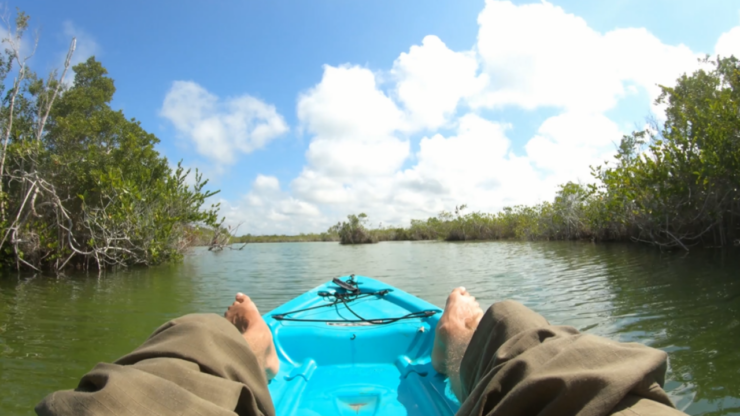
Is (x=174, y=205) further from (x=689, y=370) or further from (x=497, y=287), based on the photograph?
(x=689, y=370)

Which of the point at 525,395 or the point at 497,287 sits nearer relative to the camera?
the point at 525,395

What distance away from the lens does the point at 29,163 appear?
33.3ft

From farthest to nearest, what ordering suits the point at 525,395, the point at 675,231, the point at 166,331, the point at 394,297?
the point at 675,231, the point at 394,297, the point at 166,331, the point at 525,395

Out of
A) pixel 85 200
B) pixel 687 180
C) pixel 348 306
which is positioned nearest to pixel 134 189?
pixel 85 200

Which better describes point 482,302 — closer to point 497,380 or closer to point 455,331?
point 455,331

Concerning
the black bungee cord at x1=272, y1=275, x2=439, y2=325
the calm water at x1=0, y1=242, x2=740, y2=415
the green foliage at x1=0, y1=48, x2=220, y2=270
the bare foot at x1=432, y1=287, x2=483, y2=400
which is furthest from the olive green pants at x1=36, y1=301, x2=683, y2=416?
the green foliage at x1=0, y1=48, x2=220, y2=270

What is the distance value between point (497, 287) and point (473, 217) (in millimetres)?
25879

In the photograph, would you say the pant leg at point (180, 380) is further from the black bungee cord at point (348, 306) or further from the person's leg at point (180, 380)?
the black bungee cord at point (348, 306)

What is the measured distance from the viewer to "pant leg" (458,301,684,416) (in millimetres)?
837

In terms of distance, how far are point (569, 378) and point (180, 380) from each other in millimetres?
984

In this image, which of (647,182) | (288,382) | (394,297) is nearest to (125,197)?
(394,297)

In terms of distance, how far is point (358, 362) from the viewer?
108 inches

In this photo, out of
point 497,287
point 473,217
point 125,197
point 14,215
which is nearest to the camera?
point 497,287

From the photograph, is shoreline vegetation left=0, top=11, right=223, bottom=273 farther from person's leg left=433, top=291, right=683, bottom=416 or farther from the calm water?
person's leg left=433, top=291, right=683, bottom=416
